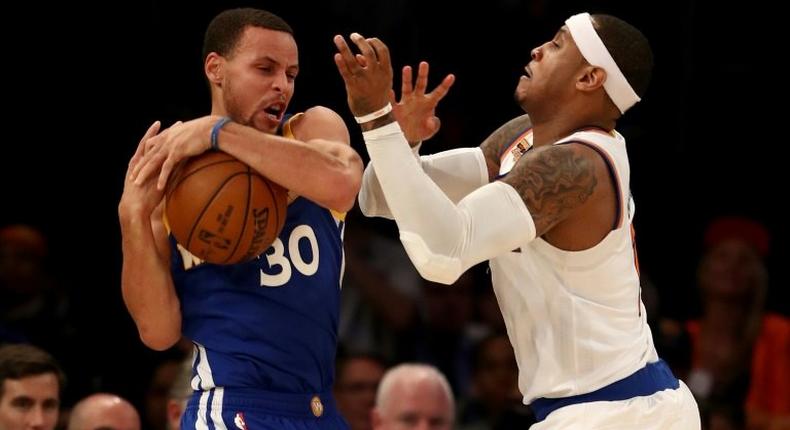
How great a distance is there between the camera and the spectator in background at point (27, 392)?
6965 mm

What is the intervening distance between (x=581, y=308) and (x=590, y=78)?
0.87 meters

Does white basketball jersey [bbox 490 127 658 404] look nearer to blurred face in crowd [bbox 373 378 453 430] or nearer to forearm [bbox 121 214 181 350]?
forearm [bbox 121 214 181 350]

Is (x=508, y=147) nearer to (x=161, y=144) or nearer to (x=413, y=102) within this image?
(x=413, y=102)

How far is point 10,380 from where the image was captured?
7.01m

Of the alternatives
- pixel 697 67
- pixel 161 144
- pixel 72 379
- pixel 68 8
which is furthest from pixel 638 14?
pixel 161 144

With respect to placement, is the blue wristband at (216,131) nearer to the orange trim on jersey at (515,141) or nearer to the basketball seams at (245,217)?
the basketball seams at (245,217)

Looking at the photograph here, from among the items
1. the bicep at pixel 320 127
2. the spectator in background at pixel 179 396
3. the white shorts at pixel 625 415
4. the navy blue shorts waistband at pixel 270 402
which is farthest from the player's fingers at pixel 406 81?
the spectator in background at pixel 179 396

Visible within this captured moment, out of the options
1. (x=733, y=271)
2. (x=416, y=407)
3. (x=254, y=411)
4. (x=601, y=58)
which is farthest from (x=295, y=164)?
(x=733, y=271)

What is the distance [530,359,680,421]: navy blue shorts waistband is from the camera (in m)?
4.99

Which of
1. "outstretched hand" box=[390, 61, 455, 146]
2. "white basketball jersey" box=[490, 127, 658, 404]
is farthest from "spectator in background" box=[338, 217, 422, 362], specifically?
"white basketball jersey" box=[490, 127, 658, 404]

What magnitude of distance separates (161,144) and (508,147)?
5.09 ft

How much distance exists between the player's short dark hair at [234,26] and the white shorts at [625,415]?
176cm

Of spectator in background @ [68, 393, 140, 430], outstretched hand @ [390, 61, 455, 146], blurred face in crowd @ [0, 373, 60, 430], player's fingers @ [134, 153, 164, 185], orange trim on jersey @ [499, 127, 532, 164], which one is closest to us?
player's fingers @ [134, 153, 164, 185]

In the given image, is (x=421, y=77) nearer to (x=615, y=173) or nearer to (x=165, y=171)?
(x=615, y=173)
